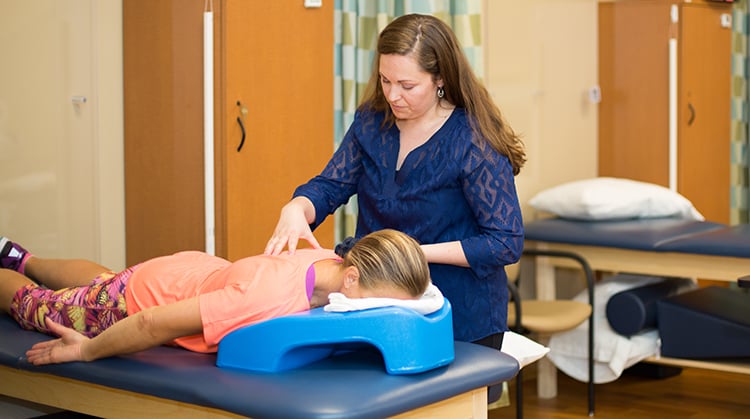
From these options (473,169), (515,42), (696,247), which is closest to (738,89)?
(515,42)

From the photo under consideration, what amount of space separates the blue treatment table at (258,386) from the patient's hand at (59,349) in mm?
20

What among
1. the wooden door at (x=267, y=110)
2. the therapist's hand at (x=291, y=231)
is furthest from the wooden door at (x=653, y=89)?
the therapist's hand at (x=291, y=231)

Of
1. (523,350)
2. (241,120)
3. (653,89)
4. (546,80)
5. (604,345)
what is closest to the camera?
(523,350)

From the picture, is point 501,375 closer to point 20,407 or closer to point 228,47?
point 20,407

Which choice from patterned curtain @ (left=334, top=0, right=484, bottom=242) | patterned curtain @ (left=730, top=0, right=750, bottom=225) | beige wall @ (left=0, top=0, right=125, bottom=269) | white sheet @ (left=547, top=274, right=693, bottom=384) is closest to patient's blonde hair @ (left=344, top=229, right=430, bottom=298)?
beige wall @ (left=0, top=0, right=125, bottom=269)

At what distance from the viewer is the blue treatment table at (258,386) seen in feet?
5.73

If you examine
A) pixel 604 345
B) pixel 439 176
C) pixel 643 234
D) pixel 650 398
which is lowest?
pixel 650 398

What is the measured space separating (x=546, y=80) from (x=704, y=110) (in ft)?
3.34

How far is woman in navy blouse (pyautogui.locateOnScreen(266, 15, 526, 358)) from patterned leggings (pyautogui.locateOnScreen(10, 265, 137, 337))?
43 cm

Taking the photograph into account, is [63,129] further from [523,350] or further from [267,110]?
[523,350]

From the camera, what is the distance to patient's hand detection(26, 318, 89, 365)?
2086 millimetres

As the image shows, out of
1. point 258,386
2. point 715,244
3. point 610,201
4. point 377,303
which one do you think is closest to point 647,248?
point 715,244

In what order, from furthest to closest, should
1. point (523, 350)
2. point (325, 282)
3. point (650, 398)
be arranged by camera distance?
point (650, 398), point (523, 350), point (325, 282)

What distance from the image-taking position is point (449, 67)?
→ 7.17 ft
